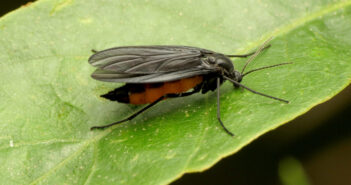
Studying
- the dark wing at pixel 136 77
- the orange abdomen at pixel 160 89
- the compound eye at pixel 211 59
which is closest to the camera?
the dark wing at pixel 136 77

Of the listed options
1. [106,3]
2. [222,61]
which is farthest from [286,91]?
[106,3]

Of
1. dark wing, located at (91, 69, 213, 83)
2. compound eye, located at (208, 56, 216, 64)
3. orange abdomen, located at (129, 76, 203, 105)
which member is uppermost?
compound eye, located at (208, 56, 216, 64)

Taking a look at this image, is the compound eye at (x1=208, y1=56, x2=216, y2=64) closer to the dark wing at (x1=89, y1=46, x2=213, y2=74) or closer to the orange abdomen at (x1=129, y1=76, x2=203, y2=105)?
the dark wing at (x1=89, y1=46, x2=213, y2=74)

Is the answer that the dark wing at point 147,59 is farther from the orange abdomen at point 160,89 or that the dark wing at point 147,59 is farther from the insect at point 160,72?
the orange abdomen at point 160,89

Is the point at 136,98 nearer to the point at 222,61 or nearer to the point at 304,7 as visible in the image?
the point at 222,61

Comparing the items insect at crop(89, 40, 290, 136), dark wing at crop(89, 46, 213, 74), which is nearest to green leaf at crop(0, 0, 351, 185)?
insect at crop(89, 40, 290, 136)

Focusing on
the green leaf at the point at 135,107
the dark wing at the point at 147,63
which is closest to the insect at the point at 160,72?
the dark wing at the point at 147,63
